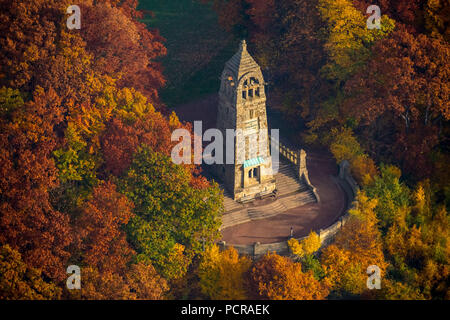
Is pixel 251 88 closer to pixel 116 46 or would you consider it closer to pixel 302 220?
pixel 302 220

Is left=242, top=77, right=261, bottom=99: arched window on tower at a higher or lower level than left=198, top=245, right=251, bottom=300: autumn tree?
higher

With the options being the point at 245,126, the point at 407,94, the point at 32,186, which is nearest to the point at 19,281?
the point at 32,186

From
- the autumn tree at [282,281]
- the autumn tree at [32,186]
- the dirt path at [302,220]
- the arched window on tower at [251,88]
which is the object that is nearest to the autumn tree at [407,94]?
the dirt path at [302,220]

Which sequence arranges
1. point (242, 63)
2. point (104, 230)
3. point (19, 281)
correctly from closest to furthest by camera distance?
point (19, 281)
point (104, 230)
point (242, 63)

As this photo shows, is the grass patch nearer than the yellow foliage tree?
No

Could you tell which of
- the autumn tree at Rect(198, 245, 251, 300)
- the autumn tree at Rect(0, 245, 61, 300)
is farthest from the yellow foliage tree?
the autumn tree at Rect(0, 245, 61, 300)

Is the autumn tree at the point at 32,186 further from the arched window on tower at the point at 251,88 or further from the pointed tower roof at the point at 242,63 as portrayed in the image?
the arched window on tower at the point at 251,88

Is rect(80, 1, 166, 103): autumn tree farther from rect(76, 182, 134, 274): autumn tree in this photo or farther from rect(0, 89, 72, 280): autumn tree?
rect(76, 182, 134, 274): autumn tree
